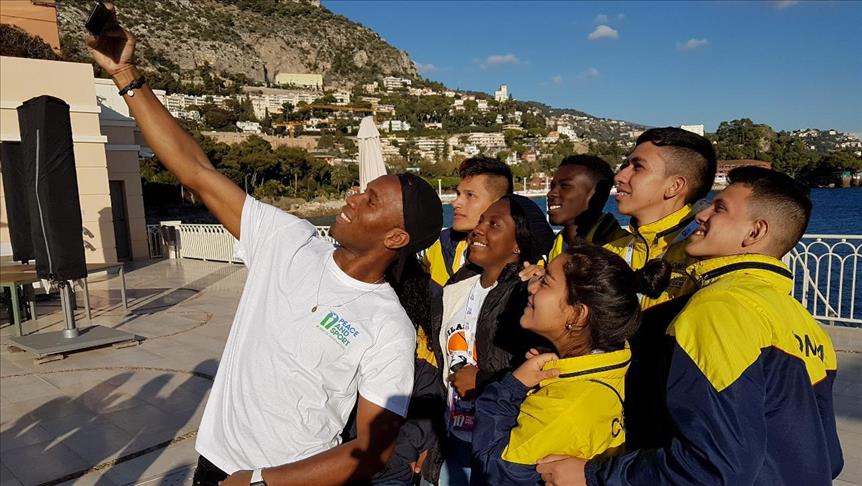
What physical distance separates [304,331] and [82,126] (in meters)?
10.9

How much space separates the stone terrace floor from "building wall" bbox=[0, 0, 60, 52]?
22.9ft

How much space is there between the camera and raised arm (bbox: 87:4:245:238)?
1351mm

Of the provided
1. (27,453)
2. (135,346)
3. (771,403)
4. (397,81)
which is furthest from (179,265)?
(397,81)

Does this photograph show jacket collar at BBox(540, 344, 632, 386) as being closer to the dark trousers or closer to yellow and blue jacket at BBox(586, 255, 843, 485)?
yellow and blue jacket at BBox(586, 255, 843, 485)

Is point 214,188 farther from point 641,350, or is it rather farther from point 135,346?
point 135,346

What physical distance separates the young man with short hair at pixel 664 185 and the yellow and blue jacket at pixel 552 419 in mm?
544

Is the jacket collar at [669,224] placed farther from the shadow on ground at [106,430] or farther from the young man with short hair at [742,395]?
the shadow on ground at [106,430]

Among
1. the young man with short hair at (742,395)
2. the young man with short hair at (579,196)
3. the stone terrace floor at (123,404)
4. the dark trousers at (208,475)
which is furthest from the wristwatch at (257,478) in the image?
Answer: the stone terrace floor at (123,404)

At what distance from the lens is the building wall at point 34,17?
411 inches

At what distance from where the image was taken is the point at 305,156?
52.4 m

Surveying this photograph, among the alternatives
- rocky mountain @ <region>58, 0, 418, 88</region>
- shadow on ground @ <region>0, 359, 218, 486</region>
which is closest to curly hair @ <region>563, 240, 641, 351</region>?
shadow on ground @ <region>0, 359, 218, 486</region>

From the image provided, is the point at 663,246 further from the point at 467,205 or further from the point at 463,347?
the point at 467,205

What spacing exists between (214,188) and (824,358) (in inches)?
59.7

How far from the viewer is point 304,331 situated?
125 centimetres
